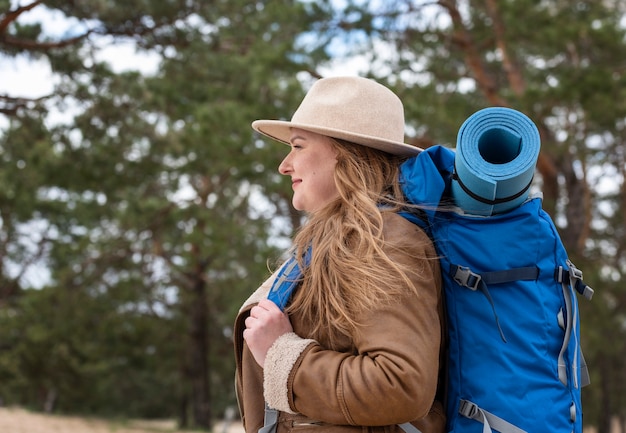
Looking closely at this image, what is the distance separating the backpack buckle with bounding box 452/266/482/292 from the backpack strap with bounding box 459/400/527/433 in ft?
0.85

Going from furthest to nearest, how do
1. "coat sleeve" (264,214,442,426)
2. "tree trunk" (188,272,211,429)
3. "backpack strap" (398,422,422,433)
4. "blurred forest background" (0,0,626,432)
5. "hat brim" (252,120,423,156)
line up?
"tree trunk" (188,272,211,429), "blurred forest background" (0,0,626,432), "hat brim" (252,120,423,156), "backpack strap" (398,422,422,433), "coat sleeve" (264,214,442,426)

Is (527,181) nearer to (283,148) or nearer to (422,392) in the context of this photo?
(422,392)

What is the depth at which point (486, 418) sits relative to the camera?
1567mm

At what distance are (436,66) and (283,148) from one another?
2798mm

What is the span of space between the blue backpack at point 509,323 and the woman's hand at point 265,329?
40 centimetres

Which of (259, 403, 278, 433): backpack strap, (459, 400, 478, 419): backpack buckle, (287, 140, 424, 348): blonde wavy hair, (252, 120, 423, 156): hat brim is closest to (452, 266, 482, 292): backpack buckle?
(287, 140, 424, 348): blonde wavy hair

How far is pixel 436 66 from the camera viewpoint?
10586 mm

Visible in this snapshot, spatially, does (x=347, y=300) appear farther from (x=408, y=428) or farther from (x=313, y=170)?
(x=313, y=170)

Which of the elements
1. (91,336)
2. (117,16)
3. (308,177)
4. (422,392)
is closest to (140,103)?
(117,16)

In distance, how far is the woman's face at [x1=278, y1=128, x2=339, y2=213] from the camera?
1927 mm

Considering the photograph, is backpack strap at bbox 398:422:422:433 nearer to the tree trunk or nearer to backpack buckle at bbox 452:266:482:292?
backpack buckle at bbox 452:266:482:292

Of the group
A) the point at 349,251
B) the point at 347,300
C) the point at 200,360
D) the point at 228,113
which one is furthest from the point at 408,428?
the point at 200,360

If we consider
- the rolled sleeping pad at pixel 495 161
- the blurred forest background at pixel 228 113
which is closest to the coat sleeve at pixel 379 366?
the rolled sleeping pad at pixel 495 161

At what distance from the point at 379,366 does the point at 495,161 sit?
577 mm
